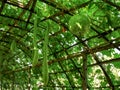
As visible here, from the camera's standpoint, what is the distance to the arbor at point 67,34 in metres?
3.03

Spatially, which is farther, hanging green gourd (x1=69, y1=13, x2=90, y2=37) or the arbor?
the arbor

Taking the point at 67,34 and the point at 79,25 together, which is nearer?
the point at 79,25

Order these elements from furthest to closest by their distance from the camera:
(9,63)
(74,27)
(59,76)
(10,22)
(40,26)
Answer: (9,63) < (59,76) < (10,22) < (40,26) < (74,27)

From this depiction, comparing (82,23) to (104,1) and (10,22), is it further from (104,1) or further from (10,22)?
(10,22)

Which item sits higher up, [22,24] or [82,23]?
[22,24]

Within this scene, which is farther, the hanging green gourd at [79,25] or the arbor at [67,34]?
→ the arbor at [67,34]

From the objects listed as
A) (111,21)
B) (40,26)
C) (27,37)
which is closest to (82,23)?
(111,21)

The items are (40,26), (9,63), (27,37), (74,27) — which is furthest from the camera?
(9,63)

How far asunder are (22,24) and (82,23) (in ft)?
8.40

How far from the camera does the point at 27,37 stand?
17.8 ft

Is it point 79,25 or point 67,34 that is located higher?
point 67,34

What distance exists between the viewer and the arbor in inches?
119

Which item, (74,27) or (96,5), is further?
(96,5)

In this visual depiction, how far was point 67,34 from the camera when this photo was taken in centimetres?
460
